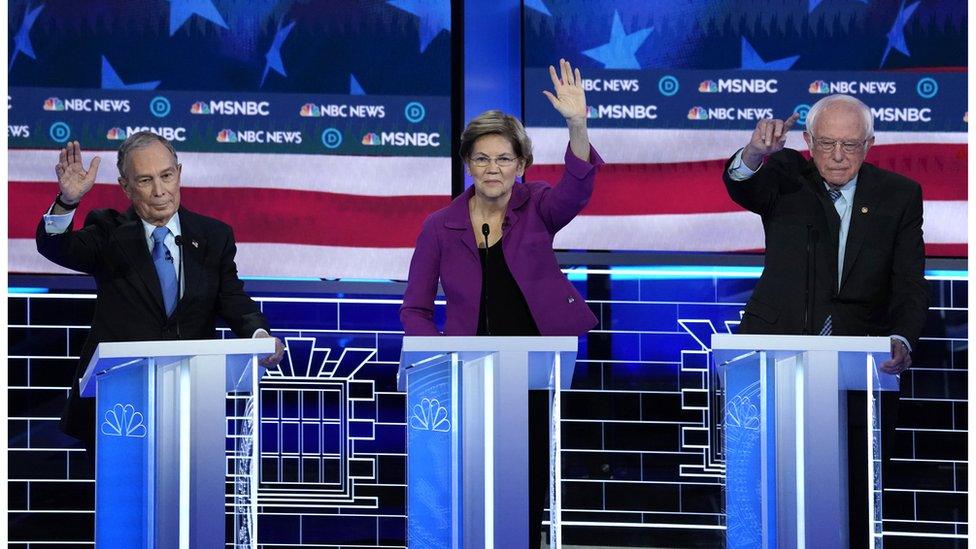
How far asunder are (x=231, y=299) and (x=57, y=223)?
1.81 ft

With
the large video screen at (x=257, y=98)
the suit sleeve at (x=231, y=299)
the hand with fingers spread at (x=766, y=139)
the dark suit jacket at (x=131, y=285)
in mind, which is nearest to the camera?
the hand with fingers spread at (x=766, y=139)

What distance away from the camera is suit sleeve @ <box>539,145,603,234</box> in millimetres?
4242

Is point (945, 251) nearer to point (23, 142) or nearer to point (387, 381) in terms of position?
point (387, 381)

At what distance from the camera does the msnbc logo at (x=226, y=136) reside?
6008 mm

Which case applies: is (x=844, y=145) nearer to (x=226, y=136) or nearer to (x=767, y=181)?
(x=767, y=181)

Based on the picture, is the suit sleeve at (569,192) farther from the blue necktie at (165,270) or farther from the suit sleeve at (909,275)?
the blue necktie at (165,270)

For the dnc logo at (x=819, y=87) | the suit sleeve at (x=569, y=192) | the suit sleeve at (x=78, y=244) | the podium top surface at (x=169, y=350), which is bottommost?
the podium top surface at (x=169, y=350)

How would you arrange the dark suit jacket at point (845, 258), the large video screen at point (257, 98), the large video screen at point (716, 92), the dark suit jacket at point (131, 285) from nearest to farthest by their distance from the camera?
the dark suit jacket at point (845, 258) < the dark suit jacket at point (131, 285) < the large video screen at point (716, 92) < the large video screen at point (257, 98)

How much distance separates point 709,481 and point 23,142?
3038 mm

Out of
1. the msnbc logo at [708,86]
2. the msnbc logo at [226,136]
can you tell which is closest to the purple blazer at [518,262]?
the msnbc logo at [708,86]

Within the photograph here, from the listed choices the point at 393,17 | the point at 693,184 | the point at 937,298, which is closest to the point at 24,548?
the point at 393,17

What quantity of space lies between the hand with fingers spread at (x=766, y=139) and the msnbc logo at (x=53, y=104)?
3008 millimetres

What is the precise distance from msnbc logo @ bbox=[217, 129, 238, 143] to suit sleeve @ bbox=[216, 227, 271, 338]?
1.54 meters

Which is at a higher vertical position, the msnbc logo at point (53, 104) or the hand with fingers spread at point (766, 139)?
the msnbc logo at point (53, 104)
